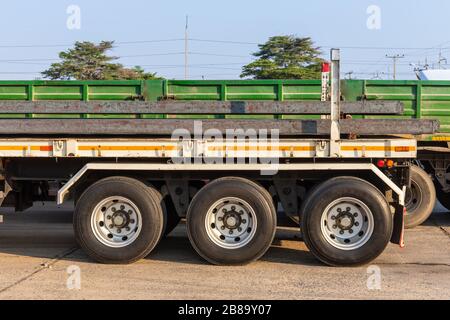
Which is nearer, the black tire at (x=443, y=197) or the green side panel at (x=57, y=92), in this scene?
the green side panel at (x=57, y=92)

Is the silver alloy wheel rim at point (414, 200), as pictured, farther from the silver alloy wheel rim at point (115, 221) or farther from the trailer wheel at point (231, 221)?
the silver alloy wheel rim at point (115, 221)

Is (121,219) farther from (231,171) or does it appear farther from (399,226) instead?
(399,226)

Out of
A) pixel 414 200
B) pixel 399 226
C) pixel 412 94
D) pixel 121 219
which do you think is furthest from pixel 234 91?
pixel 399 226

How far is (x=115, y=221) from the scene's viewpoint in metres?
7.14

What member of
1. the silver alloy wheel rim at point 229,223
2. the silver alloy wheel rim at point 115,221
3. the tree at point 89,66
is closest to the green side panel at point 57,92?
the silver alloy wheel rim at point 115,221

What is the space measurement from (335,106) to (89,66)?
40.5 m

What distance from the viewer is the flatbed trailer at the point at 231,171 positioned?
6.91 m

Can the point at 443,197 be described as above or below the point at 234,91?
below

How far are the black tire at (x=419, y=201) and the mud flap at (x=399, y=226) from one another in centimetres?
310

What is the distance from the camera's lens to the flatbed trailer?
6910 mm

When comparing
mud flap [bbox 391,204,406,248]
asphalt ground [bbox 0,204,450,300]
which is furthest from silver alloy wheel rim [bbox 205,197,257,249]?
mud flap [bbox 391,204,406,248]

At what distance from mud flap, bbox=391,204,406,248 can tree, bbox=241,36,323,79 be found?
36664 millimetres
